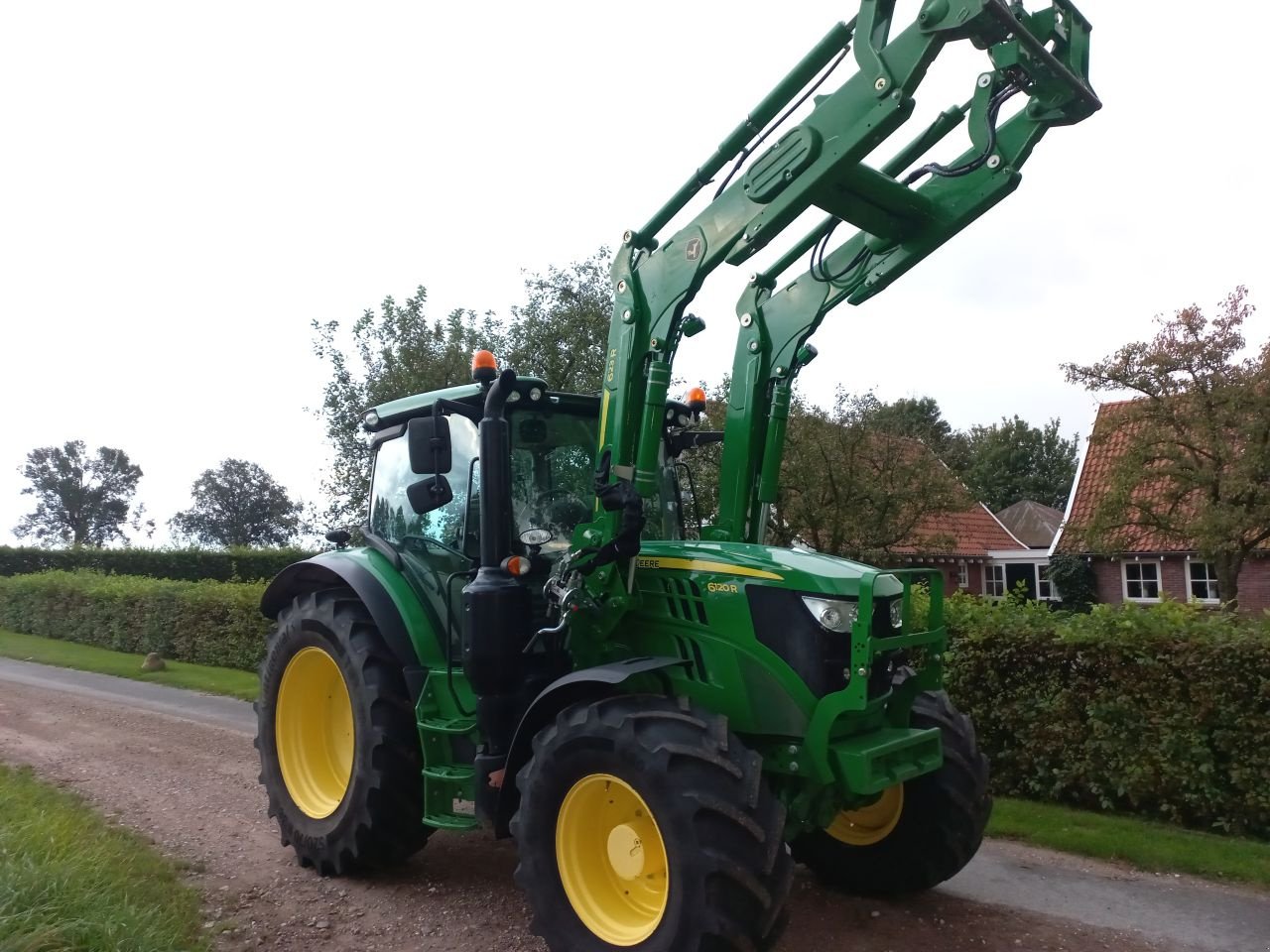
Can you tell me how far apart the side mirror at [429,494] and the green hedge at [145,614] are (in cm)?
924

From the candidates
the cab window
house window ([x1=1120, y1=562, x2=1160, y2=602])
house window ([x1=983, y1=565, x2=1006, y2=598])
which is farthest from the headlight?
house window ([x1=983, y1=565, x2=1006, y2=598])

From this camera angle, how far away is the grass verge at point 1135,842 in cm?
541

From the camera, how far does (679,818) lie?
3525 millimetres

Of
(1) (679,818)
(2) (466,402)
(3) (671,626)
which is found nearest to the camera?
(1) (679,818)

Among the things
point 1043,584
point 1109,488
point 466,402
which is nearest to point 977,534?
point 1043,584

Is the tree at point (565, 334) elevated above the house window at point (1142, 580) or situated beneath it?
elevated above

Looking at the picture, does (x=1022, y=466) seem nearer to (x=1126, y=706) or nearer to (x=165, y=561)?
(x=165, y=561)

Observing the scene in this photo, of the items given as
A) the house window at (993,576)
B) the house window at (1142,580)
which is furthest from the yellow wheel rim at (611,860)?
the house window at (993,576)

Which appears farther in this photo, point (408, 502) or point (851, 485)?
point (851, 485)

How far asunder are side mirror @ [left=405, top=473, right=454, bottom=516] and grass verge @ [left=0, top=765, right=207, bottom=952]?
2057mm

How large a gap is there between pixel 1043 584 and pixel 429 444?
2464 centimetres

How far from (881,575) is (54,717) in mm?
9729

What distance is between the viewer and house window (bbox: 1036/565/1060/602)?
80.5 ft

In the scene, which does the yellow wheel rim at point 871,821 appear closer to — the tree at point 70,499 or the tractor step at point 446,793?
the tractor step at point 446,793
